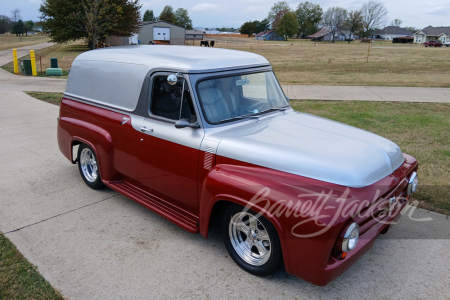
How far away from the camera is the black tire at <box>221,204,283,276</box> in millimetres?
3064

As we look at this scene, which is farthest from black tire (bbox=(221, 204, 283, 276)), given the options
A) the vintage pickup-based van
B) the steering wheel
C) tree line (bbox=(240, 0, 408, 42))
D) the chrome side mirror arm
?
tree line (bbox=(240, 0, 408, 42))

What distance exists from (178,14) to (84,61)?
119220 mm

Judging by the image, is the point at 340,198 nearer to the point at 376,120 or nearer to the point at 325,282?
the point at 325,282

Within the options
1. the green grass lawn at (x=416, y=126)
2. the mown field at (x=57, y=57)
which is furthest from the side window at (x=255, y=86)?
the mown field at (x=57, y=57)

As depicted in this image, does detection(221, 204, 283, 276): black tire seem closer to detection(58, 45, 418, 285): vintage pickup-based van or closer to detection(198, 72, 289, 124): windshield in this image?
detection(58, 45, 418, 285): vintage pickup-based van

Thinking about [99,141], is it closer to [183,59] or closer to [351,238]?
[183,59]

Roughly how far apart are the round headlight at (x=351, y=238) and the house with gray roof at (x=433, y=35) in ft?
391

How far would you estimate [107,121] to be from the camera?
4.56m

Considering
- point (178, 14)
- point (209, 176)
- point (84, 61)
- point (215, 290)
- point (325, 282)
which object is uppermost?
point (178, 14)

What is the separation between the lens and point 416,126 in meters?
8.56

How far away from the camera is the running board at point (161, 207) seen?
12.2 ft

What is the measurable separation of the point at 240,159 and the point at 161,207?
49.9 inches

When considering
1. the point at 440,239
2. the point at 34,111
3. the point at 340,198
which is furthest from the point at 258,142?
the point at 34,111

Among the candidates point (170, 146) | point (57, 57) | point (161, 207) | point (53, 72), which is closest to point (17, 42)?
point (57, 57)
